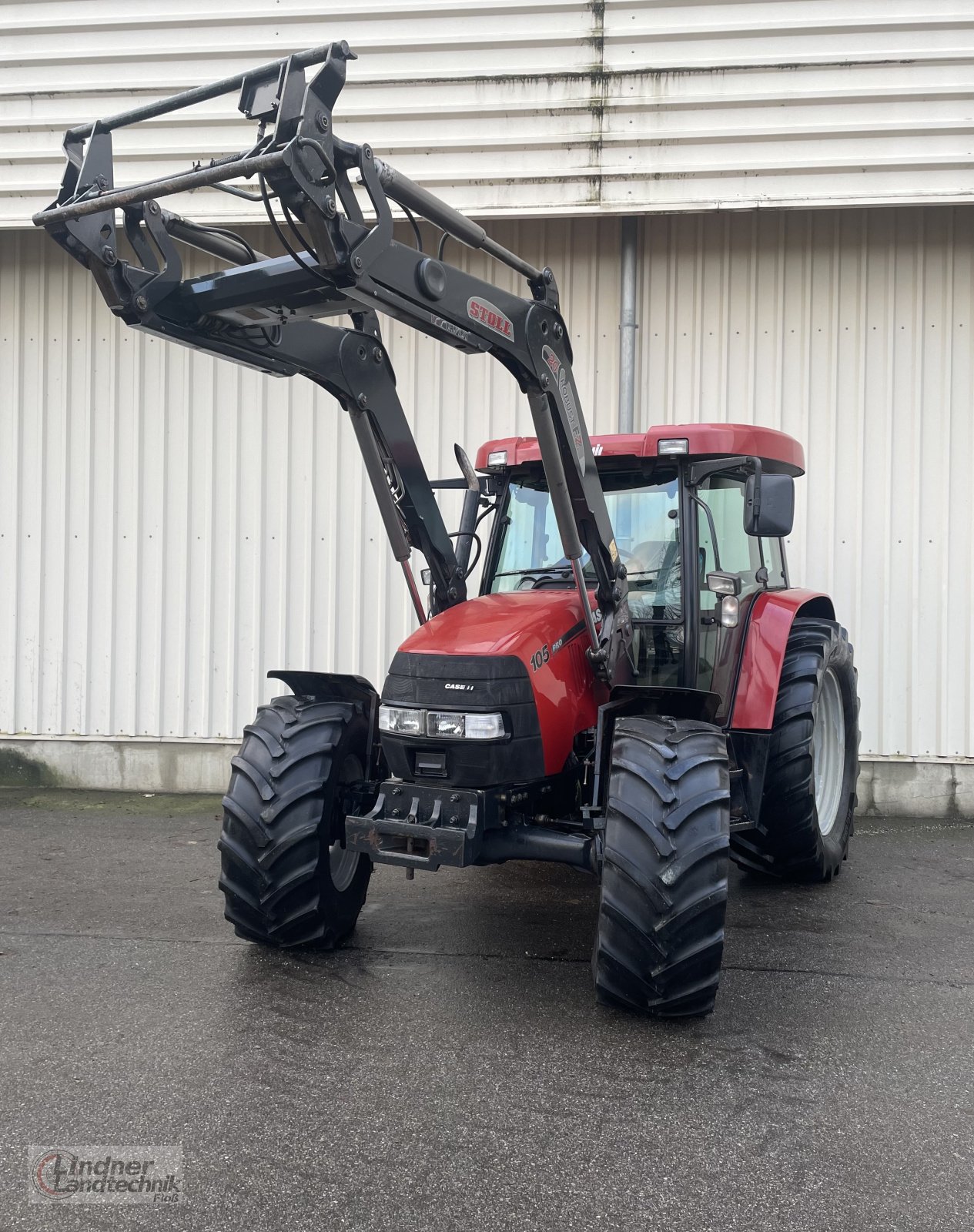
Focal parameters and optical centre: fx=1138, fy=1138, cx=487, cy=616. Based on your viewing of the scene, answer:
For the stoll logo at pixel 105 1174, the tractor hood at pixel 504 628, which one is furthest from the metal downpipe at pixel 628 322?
the stoll logo at pixel 105 1174

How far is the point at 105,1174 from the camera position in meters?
2.94

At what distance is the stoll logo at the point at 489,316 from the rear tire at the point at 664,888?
1.63 metres

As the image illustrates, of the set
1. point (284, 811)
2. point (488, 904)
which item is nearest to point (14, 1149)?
point (284, 811)

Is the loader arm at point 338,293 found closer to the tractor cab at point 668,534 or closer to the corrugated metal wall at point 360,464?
the tractor cab at point 668,534

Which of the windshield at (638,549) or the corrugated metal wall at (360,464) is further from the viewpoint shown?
the corrugated metal wall at (360,464)

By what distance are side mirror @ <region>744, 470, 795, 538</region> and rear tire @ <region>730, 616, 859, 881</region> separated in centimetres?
112

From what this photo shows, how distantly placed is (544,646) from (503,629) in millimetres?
173

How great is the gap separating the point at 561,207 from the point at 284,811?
4970 millimetres

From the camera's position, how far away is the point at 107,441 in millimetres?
8469

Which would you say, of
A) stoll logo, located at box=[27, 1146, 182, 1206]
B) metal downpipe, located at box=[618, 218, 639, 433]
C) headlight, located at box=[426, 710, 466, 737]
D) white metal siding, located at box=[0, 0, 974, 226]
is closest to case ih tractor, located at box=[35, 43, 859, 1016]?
headlight, located at box=[426, 710, 466, 737]

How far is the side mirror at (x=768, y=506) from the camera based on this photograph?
4.65 meters

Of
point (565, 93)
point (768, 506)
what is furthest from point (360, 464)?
point (768, 506)

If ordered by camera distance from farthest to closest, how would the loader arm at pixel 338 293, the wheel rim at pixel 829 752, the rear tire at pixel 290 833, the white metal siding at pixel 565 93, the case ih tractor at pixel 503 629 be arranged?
the white metal siding at pixel 565 93
the wheel rim at pixel 829 752
the rear tire at pixel 290 833
the case ih tractor at pixel 503 629
the loader arm at pixel 338 293

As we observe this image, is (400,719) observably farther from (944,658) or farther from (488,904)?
(944,658)
